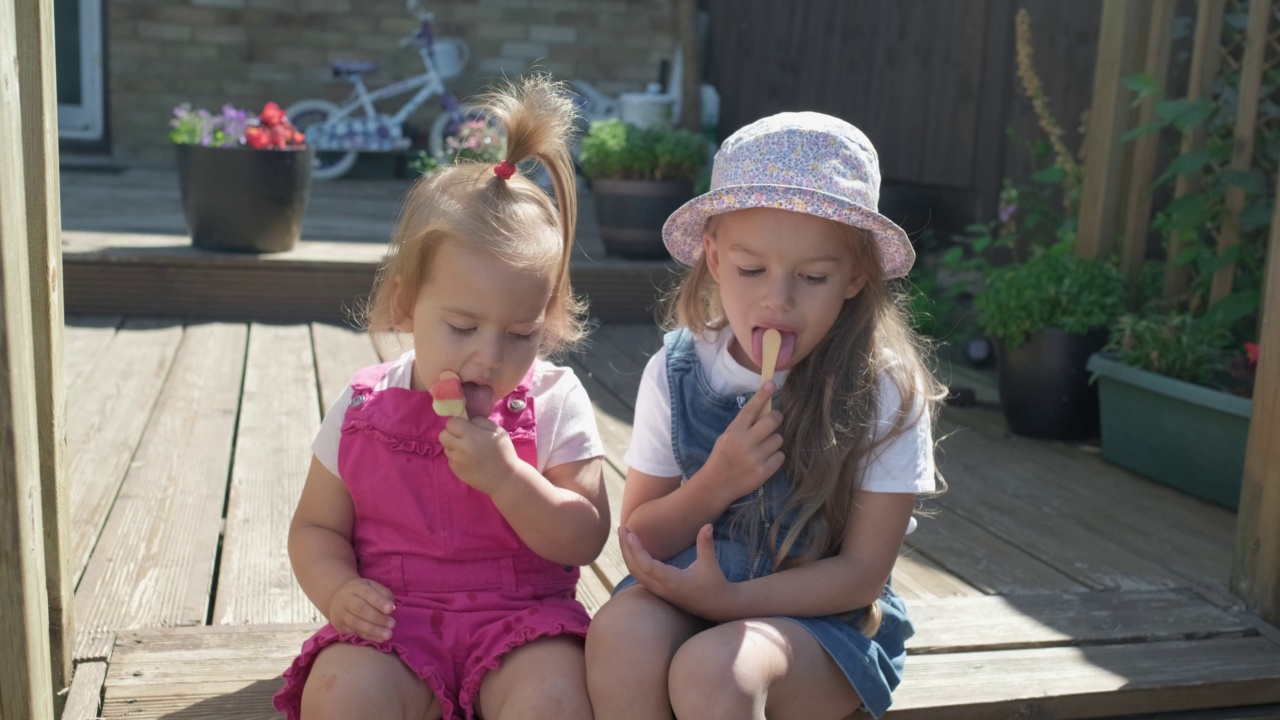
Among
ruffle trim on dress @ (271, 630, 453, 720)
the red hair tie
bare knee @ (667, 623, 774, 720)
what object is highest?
the red hair tie

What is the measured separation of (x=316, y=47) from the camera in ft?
23.9

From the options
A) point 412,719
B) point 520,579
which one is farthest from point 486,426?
point 412,719

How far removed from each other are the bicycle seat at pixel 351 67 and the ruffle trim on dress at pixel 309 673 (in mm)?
5946

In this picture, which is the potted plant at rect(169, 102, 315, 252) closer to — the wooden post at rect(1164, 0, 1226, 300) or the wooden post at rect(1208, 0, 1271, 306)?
the wooden post at rect(1164, 0, 1226, 300)

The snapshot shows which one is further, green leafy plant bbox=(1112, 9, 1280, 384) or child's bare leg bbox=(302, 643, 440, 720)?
green leafy plant bbox=(1112, 9, 1280, 384)

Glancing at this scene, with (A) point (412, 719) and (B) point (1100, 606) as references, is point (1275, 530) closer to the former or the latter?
(B) point (1100, 606)

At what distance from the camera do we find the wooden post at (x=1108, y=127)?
11.4 feet

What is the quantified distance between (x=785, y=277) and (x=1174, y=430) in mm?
1734

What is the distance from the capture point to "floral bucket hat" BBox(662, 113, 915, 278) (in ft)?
5.32

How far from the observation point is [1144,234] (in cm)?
350

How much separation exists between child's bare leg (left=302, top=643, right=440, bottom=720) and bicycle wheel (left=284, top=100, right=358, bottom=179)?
595 cm

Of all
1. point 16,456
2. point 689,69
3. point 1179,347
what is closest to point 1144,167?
point 1179,347

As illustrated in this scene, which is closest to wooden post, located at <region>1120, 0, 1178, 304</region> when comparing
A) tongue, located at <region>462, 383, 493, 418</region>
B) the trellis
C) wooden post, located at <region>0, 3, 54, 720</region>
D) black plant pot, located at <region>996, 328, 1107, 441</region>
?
the trellis

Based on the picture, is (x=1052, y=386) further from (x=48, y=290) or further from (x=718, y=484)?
(x=48, y=290)
